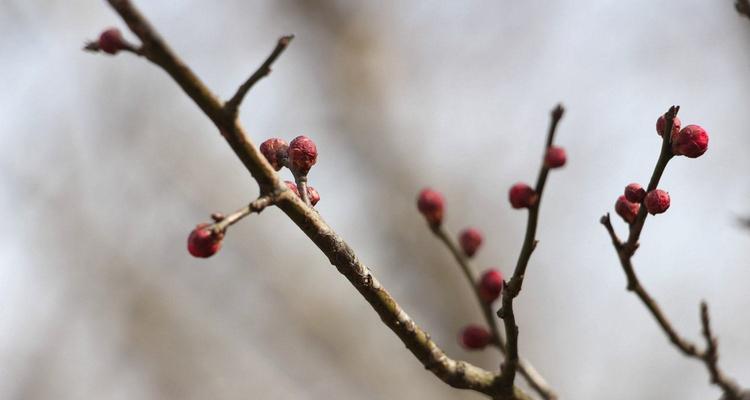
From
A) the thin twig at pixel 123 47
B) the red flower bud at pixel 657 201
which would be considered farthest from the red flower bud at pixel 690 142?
the thin twig at pixel 123 47

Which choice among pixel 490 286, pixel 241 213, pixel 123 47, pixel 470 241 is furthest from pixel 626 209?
pixel 123 47

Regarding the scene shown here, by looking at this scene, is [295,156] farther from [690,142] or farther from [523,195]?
[690,142]

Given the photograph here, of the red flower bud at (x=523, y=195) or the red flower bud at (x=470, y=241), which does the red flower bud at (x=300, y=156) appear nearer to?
the red flower bud at (x=523, y=195)

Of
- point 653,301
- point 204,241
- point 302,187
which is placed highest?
point 302,187

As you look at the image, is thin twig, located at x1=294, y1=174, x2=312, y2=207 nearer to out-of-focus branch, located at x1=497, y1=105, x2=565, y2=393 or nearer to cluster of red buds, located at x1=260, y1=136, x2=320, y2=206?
cluster of red buds, located at x1=260, y1=136, x2=320, y2=206

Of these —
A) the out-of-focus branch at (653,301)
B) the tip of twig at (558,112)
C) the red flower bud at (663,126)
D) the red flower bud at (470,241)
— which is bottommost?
the out-of-focus branch at (653,301)

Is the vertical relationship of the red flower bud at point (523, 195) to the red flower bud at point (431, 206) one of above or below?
below

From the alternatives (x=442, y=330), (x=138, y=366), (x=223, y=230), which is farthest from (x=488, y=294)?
(x=138, y=366)

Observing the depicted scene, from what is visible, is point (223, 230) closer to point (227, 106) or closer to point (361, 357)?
point (227, 106)

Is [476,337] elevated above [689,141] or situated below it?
below
